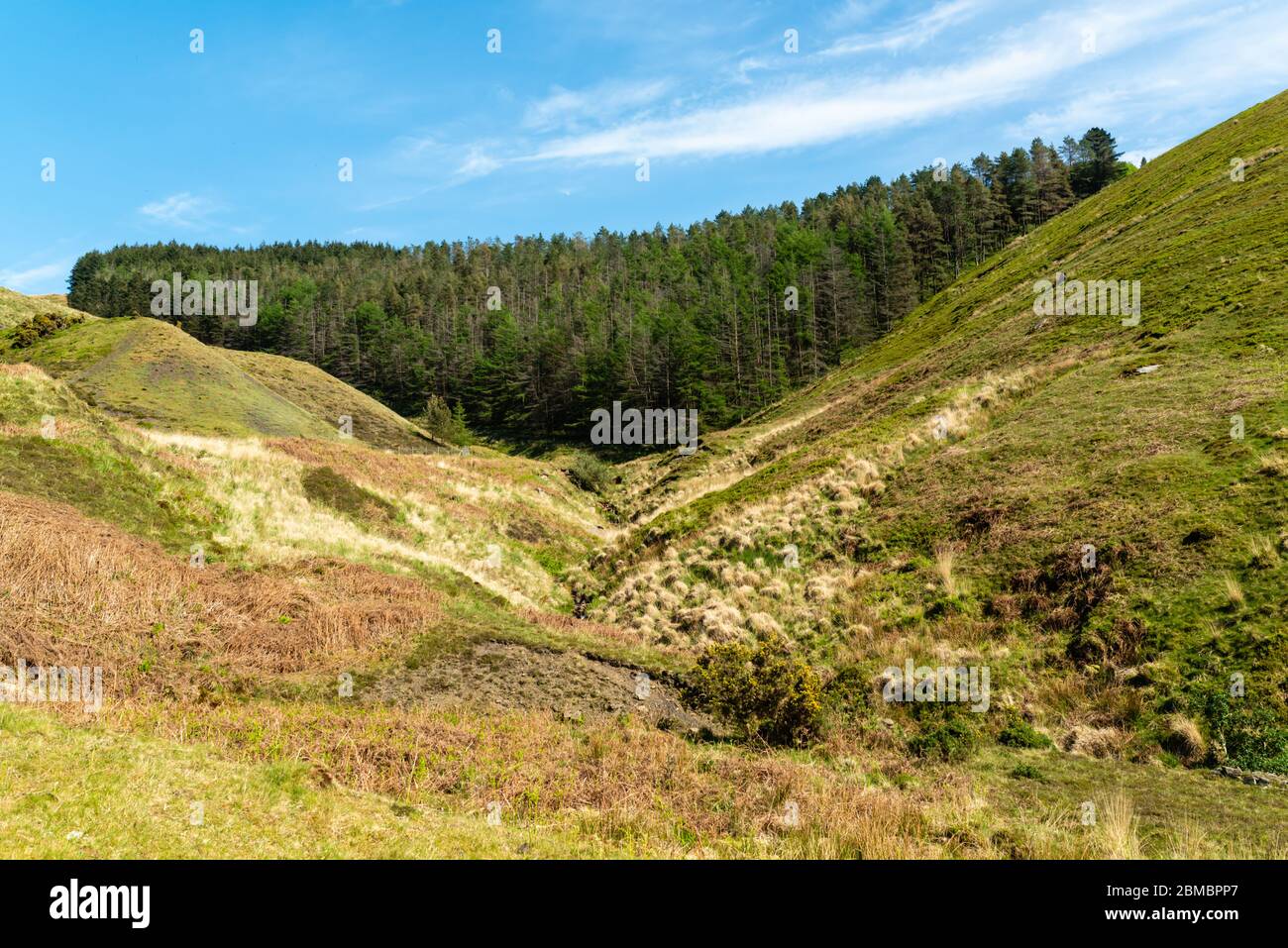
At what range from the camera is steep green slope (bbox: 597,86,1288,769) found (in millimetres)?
12844

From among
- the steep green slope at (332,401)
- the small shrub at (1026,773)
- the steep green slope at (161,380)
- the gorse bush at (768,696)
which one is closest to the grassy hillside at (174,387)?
the steep green slope at (161,380)

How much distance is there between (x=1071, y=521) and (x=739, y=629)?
9.83 m

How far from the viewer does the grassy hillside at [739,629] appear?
8297 millimetres

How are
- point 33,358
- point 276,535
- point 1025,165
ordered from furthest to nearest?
→ 1. point 1025,165
2. point 33,358
3. point 276,535

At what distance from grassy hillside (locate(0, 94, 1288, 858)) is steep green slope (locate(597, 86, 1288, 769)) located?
0.38ft

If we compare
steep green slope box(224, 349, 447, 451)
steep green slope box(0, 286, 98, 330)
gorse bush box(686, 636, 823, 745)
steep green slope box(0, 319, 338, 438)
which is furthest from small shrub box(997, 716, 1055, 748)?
steep green slope box(0, 286, 98, 330)

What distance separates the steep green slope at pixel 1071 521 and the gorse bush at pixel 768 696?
3.01 m

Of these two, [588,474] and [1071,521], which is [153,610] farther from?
[588,474]

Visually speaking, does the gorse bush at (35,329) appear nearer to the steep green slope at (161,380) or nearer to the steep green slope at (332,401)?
the steep green slope at (161,380)
